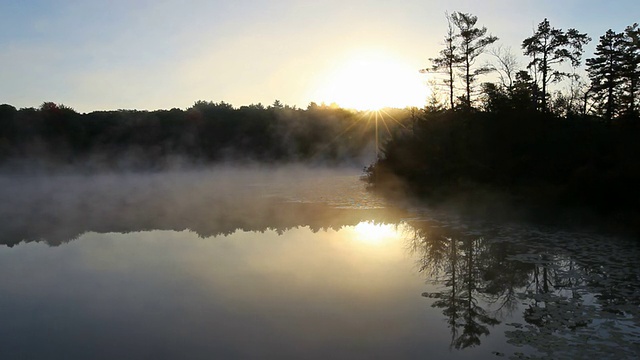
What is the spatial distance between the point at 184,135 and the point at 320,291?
73.0m

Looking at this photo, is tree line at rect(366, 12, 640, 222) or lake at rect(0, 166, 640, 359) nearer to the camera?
lake at rect(0, 166, 640, 359)

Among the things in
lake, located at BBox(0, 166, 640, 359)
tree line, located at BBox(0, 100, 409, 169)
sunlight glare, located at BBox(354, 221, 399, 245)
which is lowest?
sunlight glare, located at BBox(354, 221, 399, 245)

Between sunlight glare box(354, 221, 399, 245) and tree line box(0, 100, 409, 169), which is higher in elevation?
tree line box(0, 100, 409, 169)

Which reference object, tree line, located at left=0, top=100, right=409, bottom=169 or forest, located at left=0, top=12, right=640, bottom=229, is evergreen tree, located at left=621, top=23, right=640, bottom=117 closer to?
forest, located at left=0, top=12, right=640, bottom=229

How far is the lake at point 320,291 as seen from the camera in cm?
691

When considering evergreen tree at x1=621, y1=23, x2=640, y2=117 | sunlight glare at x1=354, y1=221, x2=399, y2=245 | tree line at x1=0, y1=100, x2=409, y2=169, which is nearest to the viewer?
sunlight glare at x1=354, y1=221, x2=399, y2=245

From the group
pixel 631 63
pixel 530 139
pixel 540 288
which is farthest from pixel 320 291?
pixel 631 63

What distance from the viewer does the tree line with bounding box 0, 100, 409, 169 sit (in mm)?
65938

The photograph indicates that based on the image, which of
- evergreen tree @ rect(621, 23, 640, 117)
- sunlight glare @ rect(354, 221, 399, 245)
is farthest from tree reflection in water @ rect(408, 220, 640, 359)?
evergreen tree @ rect(621, 23, 640, 117)

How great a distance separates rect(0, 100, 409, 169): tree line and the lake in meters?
56.0

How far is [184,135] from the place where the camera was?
7750cm

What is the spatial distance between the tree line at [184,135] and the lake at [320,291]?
184 ft

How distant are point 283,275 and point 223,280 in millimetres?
1500

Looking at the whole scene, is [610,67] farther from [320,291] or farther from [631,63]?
A: [320,291]
